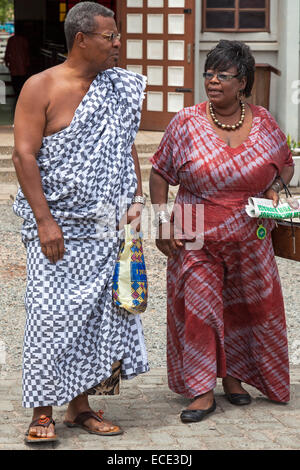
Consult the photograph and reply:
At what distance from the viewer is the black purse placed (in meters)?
4.98

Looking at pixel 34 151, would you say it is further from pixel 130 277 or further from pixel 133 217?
pixel 130 277

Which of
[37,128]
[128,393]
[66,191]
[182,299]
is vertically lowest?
[128,393]

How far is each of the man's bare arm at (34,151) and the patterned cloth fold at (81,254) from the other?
0.07 metres

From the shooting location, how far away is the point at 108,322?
4590 millimetres

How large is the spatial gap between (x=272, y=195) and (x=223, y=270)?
17.8 inches

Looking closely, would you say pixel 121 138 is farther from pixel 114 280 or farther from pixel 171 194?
pixel 171 194

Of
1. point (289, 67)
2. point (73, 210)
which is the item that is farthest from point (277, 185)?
point (289, 67)

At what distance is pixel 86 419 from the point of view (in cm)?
471

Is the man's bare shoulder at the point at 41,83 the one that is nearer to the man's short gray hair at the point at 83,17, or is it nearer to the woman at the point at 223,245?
the man's short gray hair at the point at 83,17

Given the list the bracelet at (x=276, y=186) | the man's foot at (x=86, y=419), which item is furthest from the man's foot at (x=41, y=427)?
the bracelet at (x=276, y=186)

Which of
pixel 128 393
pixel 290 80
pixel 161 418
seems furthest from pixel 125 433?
pixel 290 80

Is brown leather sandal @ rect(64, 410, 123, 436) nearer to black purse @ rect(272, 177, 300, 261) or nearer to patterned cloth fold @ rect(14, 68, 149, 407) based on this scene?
patterned cloth fold @ rect(14, 68, 149, 407)

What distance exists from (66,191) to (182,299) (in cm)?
96

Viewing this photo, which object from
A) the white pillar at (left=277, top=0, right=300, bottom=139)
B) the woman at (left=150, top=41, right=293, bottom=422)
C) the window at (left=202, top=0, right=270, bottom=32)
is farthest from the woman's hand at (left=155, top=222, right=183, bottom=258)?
the window at (left=202, top=0, right=270, bottom=32)
